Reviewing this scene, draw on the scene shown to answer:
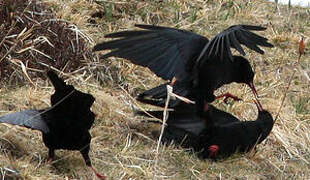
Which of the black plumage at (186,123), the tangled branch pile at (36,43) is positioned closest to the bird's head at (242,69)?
the black plumage at (186,123)

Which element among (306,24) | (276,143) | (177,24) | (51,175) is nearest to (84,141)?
(51,175)

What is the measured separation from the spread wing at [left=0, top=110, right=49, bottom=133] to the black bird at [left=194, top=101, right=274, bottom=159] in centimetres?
146

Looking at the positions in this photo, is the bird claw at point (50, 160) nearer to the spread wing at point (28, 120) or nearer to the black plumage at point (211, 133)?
the spread wing at point (28, 120)

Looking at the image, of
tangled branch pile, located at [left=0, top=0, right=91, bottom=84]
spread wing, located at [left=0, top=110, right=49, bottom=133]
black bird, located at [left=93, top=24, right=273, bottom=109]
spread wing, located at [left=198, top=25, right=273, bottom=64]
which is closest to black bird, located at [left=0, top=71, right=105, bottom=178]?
spread wing, located at [left=0, top=110, right=49, bottom=133]

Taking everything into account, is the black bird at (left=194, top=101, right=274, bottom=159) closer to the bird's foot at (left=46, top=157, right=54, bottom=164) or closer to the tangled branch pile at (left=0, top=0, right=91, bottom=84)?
the bird's foot at (left=46, top=157, right=54, bottom=164)

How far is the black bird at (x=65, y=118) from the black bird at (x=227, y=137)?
1.08 metres

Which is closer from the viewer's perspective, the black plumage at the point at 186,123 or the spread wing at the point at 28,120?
the spread wing at the point at 28,120

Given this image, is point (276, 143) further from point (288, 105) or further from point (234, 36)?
point (234, 36)

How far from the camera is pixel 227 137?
4992mm

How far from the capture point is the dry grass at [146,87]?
439 centimetres

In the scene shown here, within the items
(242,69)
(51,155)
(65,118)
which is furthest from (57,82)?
(242,69)

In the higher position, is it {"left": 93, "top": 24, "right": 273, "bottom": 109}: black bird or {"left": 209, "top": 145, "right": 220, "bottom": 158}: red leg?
{"left": 93, "top": 24, "right": 273, "bottom": 109}: black bird

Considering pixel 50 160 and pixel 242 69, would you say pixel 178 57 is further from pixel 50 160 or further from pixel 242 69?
pixel 50 160

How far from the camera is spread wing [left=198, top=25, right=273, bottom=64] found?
444cm
